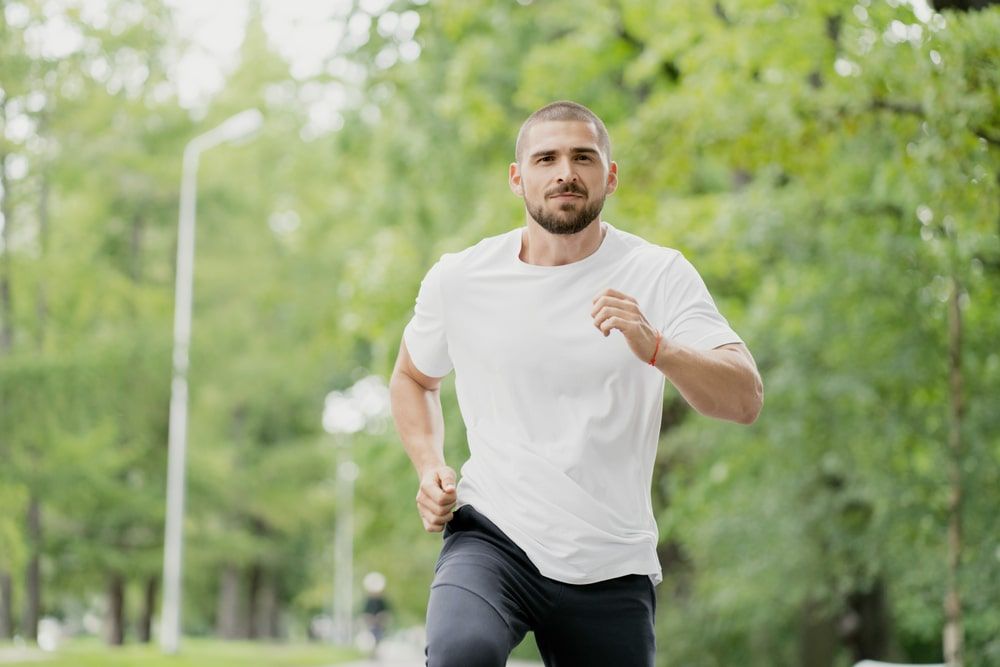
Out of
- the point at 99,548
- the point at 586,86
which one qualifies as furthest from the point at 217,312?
the point at 586,86

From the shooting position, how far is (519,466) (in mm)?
3781

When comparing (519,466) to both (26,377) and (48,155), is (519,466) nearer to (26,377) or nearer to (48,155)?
Result: (26,377)

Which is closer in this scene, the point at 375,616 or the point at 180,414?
the point at 180,414

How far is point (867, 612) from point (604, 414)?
1367cm

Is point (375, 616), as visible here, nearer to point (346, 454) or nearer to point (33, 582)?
point (33, 582)

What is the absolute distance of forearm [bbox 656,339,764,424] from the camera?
344cm

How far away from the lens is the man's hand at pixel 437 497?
3762 mm

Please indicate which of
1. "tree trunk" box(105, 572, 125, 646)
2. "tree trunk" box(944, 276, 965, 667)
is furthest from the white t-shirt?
"tree trunk" box(105, 572, 125, 646)

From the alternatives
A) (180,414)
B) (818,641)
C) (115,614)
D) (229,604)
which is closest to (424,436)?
(818,641)

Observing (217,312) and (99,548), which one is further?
(217,312)

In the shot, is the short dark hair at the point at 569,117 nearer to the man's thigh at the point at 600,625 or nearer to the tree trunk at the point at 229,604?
the man's thigh at the point at 600,625

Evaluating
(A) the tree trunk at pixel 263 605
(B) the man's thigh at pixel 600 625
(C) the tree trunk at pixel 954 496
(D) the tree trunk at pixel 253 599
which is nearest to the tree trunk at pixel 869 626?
(C) the tree trunk at pixel 954 496

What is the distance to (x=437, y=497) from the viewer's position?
12.3 ft

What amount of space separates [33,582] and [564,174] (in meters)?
21.9
